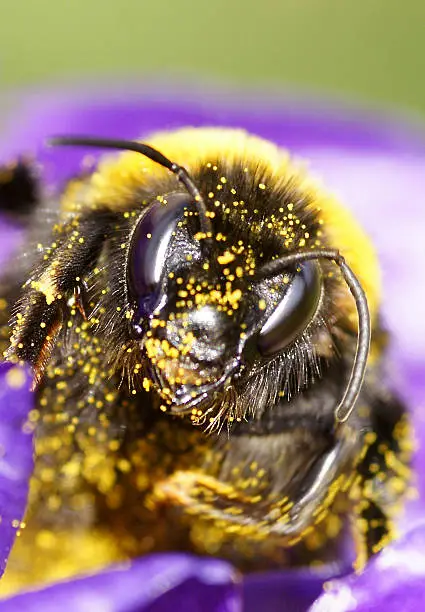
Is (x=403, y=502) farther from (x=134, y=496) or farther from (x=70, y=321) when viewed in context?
(x=70, y=321)

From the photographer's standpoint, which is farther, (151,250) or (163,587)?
(163,587)

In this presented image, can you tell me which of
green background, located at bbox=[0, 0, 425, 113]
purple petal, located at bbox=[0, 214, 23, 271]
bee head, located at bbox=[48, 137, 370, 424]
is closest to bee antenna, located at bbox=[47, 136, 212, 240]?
bee head, located at bbox=[48, 137, 370, 424]

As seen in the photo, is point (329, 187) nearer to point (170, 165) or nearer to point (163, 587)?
point (170, 165)

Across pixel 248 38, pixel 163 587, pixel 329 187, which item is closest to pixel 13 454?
pixel 163 587

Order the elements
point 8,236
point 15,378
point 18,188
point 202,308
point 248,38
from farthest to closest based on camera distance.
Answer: point 248,38 < point 8,236 < point 18,188 < point 15,378 < point 202,308

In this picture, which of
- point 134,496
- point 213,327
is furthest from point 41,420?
point 213,327

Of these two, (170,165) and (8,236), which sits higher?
(8,236)
